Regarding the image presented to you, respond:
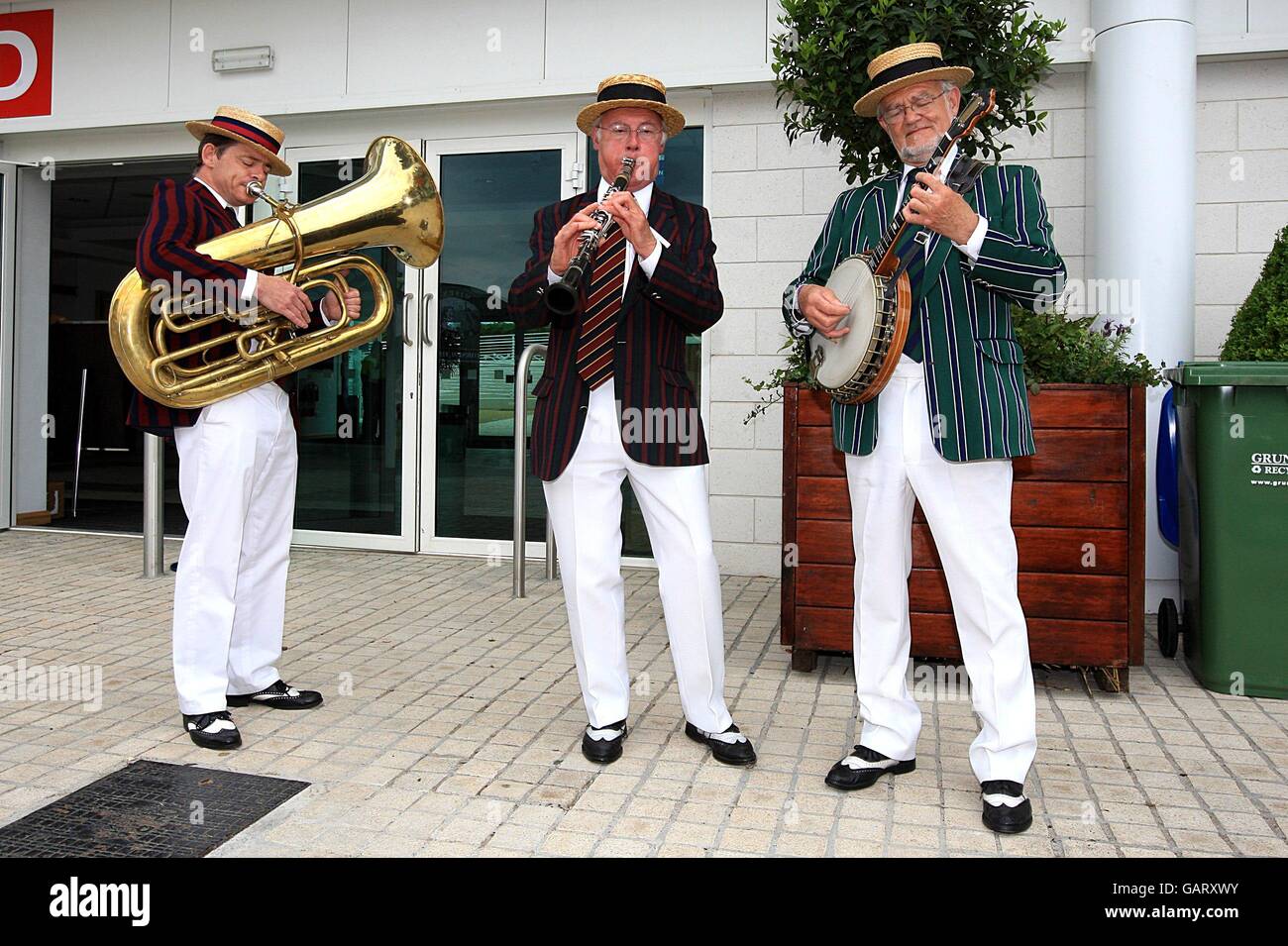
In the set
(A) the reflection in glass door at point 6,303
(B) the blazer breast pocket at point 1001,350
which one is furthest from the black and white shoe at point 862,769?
(A) the reflection in glass door at point 6,303

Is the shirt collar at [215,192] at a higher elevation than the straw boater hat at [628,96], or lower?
lower

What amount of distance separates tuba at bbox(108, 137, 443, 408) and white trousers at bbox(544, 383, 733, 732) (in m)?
0.98

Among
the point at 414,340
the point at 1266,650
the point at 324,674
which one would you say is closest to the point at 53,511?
the point at 414,340

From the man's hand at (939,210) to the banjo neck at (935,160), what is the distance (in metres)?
0.07

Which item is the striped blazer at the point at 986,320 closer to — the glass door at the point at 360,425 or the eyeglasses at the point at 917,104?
the eyeglasses at the point at 917,104

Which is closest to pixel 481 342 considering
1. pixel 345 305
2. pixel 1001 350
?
pixel 345 305

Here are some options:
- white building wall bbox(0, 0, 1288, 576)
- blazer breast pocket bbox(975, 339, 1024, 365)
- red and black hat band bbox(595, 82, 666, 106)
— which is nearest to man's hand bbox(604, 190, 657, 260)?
red and black hat band bbox(595, 82, 666, 106)

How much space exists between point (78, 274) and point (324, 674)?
9637mm

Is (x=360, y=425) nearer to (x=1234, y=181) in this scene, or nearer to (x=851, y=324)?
(x=851, y=324)

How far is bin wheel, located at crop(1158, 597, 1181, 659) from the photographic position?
436cm

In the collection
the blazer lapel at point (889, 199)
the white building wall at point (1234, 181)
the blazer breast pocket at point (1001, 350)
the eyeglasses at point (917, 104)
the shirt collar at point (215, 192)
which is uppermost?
the white building wall at point (1234, 181)

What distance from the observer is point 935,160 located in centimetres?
261

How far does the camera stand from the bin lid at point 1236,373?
3727mm

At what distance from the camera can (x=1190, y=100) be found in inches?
210
